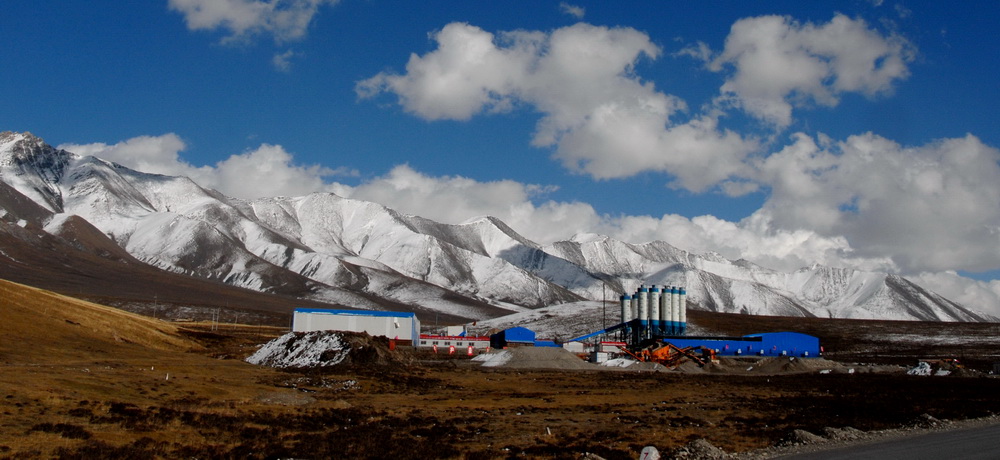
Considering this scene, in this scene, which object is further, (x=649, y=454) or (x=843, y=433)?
(x=843, y=433)

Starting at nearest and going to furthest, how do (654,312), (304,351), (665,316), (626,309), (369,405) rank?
1. (369,405)
2. (304,351)
3. (654,312)
4. (665,316)
5. (626,309)

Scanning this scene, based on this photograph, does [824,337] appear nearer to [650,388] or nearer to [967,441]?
[650,388]

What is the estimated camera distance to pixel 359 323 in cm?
12450

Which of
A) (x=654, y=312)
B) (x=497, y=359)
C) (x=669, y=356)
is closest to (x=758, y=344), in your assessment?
(x=654, y=312)

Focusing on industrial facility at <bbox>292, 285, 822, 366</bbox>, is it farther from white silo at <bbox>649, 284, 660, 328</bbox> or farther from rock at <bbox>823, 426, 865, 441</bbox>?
rock at <bbox>823, 426, 865, 441</bbox>

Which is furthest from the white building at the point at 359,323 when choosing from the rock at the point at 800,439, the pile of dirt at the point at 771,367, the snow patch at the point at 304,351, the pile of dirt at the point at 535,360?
the rock at the point at 800,439

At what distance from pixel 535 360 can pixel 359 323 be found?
4471cm

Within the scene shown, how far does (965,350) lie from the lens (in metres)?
133

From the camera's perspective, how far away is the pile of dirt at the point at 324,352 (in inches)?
2849

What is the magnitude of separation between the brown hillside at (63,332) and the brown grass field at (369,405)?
0.31 metres

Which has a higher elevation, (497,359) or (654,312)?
(654,312)

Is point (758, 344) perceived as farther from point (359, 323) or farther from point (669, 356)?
point (359, 323)

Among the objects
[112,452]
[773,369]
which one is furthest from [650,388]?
[112,452]

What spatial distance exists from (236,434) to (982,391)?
54.7 m
